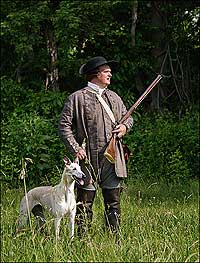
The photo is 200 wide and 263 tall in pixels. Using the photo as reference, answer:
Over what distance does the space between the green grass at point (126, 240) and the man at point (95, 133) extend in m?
0.26

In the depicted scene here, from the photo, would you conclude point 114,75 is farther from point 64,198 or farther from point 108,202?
point 64,198

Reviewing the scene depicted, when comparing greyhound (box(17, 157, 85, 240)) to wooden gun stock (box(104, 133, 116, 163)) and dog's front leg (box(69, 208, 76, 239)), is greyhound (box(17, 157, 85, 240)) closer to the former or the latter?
dog's front leg (box(69, 208, 76, 239))

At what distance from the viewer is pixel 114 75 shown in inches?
617

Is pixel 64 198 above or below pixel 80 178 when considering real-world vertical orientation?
below

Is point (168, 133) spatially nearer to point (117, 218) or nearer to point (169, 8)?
point (169, 8)

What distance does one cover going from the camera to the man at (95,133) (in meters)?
6.18

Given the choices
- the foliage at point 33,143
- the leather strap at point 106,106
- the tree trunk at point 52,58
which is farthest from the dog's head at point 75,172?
the tree trunk at point 52,58

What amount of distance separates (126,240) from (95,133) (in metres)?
1.54

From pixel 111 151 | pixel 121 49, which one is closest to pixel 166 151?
pixel 121 49

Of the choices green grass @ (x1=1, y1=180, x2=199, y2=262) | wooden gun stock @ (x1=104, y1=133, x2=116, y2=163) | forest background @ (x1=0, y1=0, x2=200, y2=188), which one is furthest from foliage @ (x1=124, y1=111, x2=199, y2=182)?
wooden gun stock @ (x1=104, y1=133, x2=116, y2=163)

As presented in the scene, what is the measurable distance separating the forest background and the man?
559 centimetres

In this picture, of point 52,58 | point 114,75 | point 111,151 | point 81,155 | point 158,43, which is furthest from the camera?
point 158,43

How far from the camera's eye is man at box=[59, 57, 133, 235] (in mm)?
6176

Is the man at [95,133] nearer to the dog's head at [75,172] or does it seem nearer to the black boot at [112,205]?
the black boot at [112,205]
